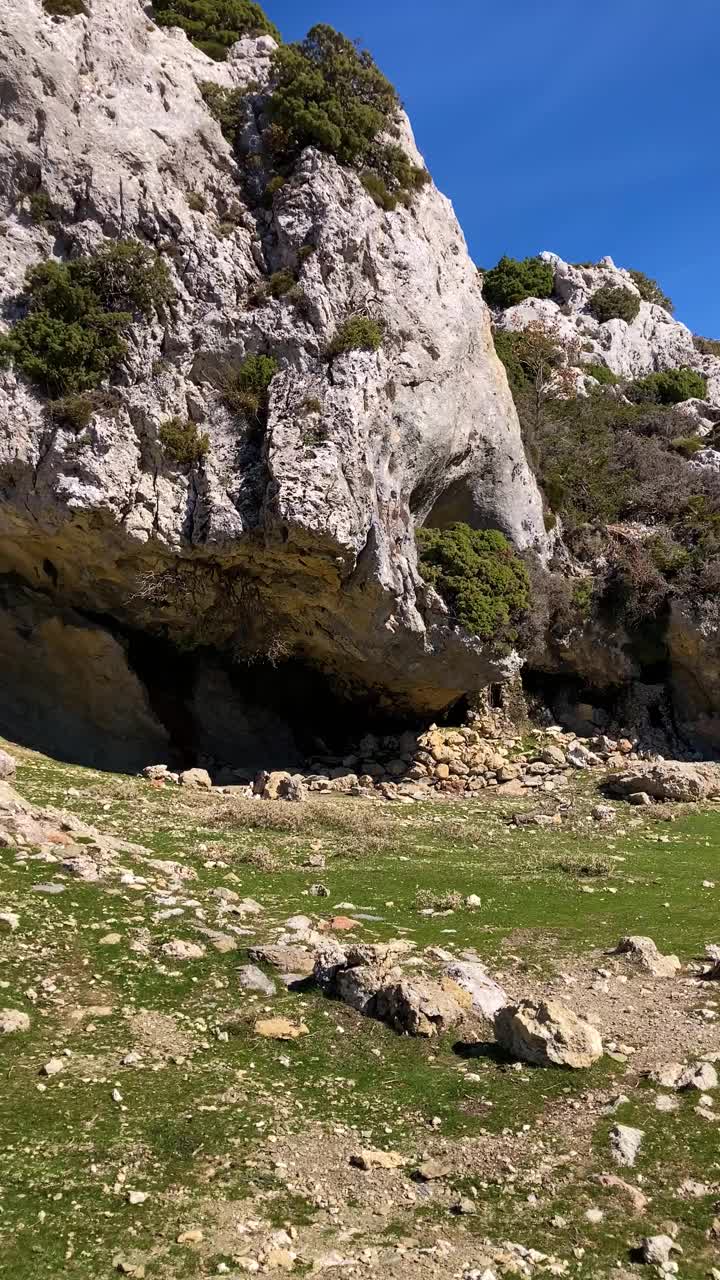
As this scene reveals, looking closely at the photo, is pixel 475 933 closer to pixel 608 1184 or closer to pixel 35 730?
pixel 608 1184

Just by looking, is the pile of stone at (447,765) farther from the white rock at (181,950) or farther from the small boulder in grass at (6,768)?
the white rock at (181,950)

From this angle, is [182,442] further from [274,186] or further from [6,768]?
[6,768]

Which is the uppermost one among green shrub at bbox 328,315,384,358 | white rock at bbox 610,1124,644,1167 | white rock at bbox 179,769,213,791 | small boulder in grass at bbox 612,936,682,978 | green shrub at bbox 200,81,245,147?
green shrub at bbox 200,81,245,147

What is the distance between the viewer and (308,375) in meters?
22.3

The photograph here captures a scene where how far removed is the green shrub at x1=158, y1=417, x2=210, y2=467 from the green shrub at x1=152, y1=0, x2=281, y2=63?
14.2 metres

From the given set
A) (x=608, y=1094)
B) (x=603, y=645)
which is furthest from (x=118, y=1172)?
(x=603, y=645)

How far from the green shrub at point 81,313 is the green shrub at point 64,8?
7.20 m

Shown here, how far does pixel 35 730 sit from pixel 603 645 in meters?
18.8

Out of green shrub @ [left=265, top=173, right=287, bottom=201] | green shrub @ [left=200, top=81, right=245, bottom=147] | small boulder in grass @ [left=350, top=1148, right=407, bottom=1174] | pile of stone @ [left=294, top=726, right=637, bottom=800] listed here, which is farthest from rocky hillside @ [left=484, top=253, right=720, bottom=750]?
small boulder in grass @ [left=350, top=1148, right=407, bottom=1174]

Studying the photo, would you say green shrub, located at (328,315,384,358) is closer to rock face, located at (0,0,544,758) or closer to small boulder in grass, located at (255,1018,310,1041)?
rock face, located at (0,0,544,758)

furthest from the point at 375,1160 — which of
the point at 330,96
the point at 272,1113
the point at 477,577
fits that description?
the point at 330,96

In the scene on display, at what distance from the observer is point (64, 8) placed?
23406mm

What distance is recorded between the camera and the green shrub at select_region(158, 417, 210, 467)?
2153 cm

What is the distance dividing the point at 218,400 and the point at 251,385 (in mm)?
955
